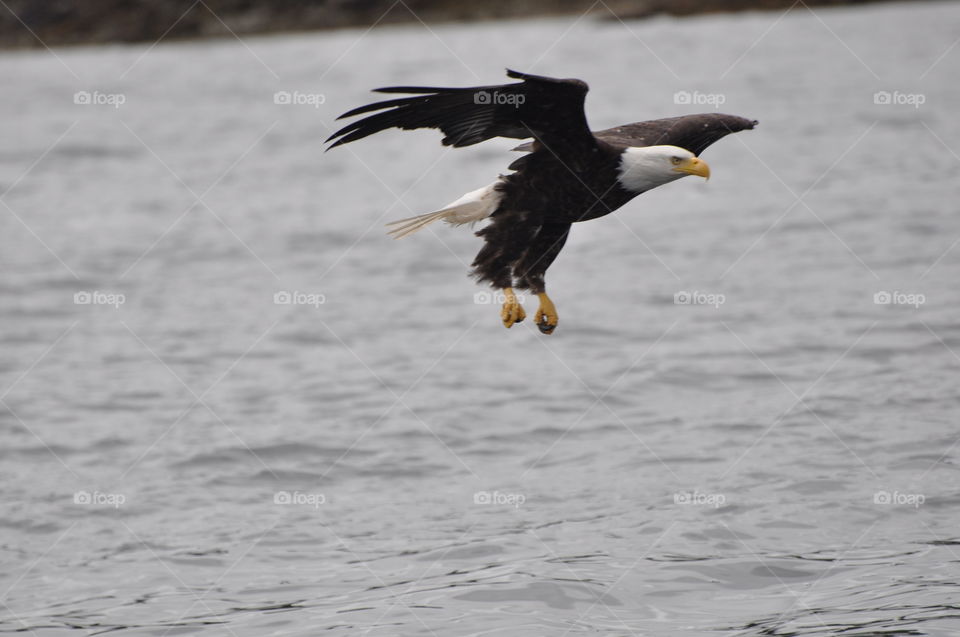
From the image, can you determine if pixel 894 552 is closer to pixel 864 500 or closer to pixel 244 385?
pixel 864 500

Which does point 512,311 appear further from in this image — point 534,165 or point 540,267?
point 534,165

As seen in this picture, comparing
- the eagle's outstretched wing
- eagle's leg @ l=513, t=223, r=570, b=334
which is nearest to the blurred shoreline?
eagle's leg @ l=513, t=223, r=570, b=334

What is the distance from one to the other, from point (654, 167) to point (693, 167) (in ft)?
0.69

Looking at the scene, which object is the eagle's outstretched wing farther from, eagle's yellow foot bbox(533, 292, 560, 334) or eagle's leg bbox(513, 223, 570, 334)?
eagle's yellow foot bbox(533, 292, 560, 334)

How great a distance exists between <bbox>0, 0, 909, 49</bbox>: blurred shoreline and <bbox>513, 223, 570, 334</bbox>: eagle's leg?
2264 inches

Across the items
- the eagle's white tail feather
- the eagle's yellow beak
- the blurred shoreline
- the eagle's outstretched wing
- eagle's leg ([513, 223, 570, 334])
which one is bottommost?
eagle's leg ([513, 223, 570, 334])

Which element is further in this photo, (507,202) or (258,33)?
(258,33)

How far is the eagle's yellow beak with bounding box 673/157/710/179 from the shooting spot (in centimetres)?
764

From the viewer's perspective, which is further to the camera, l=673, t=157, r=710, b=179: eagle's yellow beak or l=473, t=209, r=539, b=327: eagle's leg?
l=473, t=209, r=539, b=327: eagle's leg

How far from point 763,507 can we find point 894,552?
1.29 m

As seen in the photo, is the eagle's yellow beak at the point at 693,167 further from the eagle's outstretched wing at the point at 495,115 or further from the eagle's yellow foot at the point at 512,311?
the eagle's yellow foot at the point at 512,311

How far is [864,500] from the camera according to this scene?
11727mm

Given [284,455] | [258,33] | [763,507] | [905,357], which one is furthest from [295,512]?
[258,33]

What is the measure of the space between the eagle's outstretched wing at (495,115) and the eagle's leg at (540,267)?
56cm
